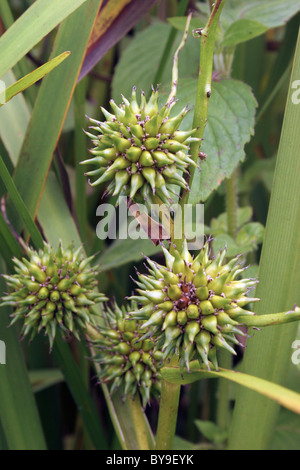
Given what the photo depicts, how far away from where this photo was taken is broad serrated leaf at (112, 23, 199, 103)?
1404 mm

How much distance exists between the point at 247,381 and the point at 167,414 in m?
0.26

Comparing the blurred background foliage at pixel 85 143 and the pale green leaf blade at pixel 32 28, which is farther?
the blurred background foliage at pixel 85 143

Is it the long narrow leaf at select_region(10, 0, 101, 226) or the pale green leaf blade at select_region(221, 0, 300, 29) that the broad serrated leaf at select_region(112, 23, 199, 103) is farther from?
the long narrow leaf at select_region(10, 0, 101, 226)

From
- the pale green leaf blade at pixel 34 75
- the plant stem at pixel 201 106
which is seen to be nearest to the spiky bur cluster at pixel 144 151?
the plant stem at pixel 201 106

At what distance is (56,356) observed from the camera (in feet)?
3.51

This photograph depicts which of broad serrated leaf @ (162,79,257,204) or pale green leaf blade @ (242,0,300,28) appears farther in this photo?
pale green leaf blade @ (242,0,300,28)

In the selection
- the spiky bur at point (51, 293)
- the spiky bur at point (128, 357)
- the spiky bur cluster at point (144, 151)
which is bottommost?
the spiky bur at point (128, 357)

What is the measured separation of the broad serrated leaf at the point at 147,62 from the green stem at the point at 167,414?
0.84 m

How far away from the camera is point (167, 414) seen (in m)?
0.84

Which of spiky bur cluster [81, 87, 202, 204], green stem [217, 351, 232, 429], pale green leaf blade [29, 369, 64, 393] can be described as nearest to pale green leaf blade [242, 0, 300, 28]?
spiky bur cluster [81, 87, 202, 204]

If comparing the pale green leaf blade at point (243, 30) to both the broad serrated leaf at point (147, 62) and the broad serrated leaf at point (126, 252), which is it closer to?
the broad serrated leaf at point (147, 62)

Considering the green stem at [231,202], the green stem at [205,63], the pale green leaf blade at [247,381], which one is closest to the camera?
the pale green leaf blade at [247,381]

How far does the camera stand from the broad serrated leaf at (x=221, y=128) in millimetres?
1028

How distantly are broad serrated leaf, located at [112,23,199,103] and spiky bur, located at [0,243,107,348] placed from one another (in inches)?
25.7
